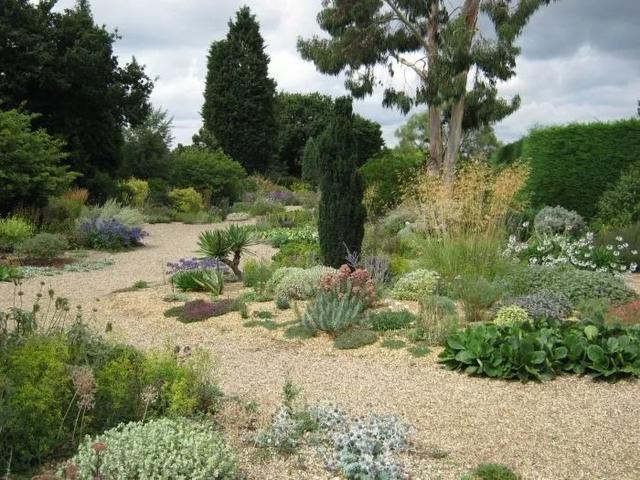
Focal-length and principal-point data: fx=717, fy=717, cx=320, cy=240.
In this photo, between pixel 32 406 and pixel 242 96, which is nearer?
pixel 32 406

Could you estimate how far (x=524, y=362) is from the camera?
5836mm

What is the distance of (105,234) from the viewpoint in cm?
1623

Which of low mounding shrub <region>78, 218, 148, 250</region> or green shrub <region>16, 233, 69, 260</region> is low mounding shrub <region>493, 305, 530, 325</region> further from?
low mounding shrub <region>78, 218, 148, 250</region>

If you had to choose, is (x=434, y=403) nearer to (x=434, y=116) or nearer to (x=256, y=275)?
(x=256, y=275)

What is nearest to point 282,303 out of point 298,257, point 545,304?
point 545,304

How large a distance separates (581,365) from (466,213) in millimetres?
4773

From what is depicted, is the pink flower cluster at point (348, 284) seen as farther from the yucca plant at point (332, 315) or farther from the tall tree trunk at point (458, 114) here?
the tall tree trunk at point (458, 114)

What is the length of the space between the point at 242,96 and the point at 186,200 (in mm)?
12670

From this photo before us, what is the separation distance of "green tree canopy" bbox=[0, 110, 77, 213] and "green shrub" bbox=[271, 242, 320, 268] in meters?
6.84

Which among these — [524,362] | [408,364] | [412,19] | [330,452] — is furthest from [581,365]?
[412,19]

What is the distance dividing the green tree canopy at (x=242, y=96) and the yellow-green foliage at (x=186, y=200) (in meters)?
11.0

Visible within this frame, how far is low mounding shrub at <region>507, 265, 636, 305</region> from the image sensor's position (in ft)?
28.3

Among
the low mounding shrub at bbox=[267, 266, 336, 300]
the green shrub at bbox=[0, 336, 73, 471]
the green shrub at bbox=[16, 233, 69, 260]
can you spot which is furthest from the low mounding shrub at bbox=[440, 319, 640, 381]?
the green shrub at bbox=[16, 233, 69, 260]

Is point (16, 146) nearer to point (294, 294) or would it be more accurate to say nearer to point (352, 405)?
point (294, 294)
